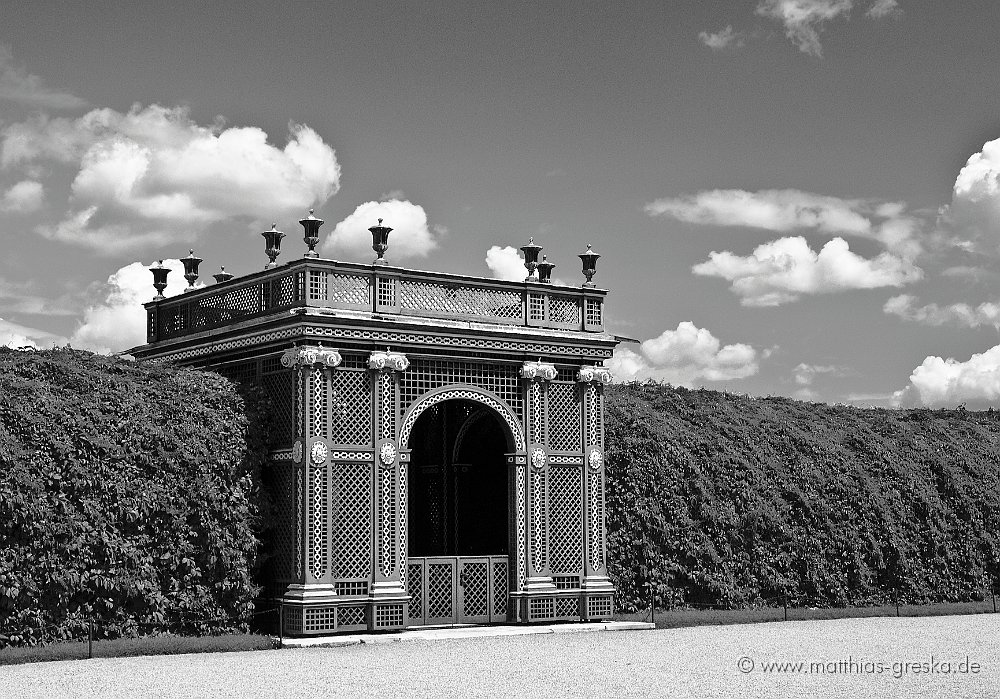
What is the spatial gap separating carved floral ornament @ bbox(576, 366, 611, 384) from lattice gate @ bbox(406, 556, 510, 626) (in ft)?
10.1

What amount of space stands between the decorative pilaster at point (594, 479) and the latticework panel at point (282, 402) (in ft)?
15.5

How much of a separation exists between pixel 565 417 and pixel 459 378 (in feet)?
6.49

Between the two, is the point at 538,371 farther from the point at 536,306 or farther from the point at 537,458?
the point at 537,458

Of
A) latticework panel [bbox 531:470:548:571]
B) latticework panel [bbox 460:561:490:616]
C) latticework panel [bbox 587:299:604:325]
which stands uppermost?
latticework panel [bbox 587:299:604:325]

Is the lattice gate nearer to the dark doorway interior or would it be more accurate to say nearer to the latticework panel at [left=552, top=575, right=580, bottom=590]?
the latticework panel at [left=552, top=575, right=580, bottom=590]

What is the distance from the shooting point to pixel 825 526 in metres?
26.9

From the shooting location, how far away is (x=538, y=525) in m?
22.0

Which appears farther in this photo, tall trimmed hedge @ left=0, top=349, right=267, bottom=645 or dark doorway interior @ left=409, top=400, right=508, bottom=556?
dark doorway interior @ left=409, top=400, right=508, bottom=556

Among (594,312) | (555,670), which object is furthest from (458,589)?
(555,670)

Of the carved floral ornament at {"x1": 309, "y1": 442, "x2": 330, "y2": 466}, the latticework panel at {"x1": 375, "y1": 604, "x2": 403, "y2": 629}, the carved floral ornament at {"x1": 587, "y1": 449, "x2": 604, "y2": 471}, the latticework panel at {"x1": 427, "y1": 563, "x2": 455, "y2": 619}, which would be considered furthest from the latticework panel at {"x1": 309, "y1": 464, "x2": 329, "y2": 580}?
the carved floral ornament at {"x1": 587, "y1": 449, "x2": 604, "y2": 471}

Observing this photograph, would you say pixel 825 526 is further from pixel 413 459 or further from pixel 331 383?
pixel 331 383

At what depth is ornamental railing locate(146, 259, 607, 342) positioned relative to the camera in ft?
67.8

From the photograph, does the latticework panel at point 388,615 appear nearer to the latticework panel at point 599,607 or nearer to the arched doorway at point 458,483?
the arched doorway at point 458,483

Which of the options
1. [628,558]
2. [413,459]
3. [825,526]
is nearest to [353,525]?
[413,459]
